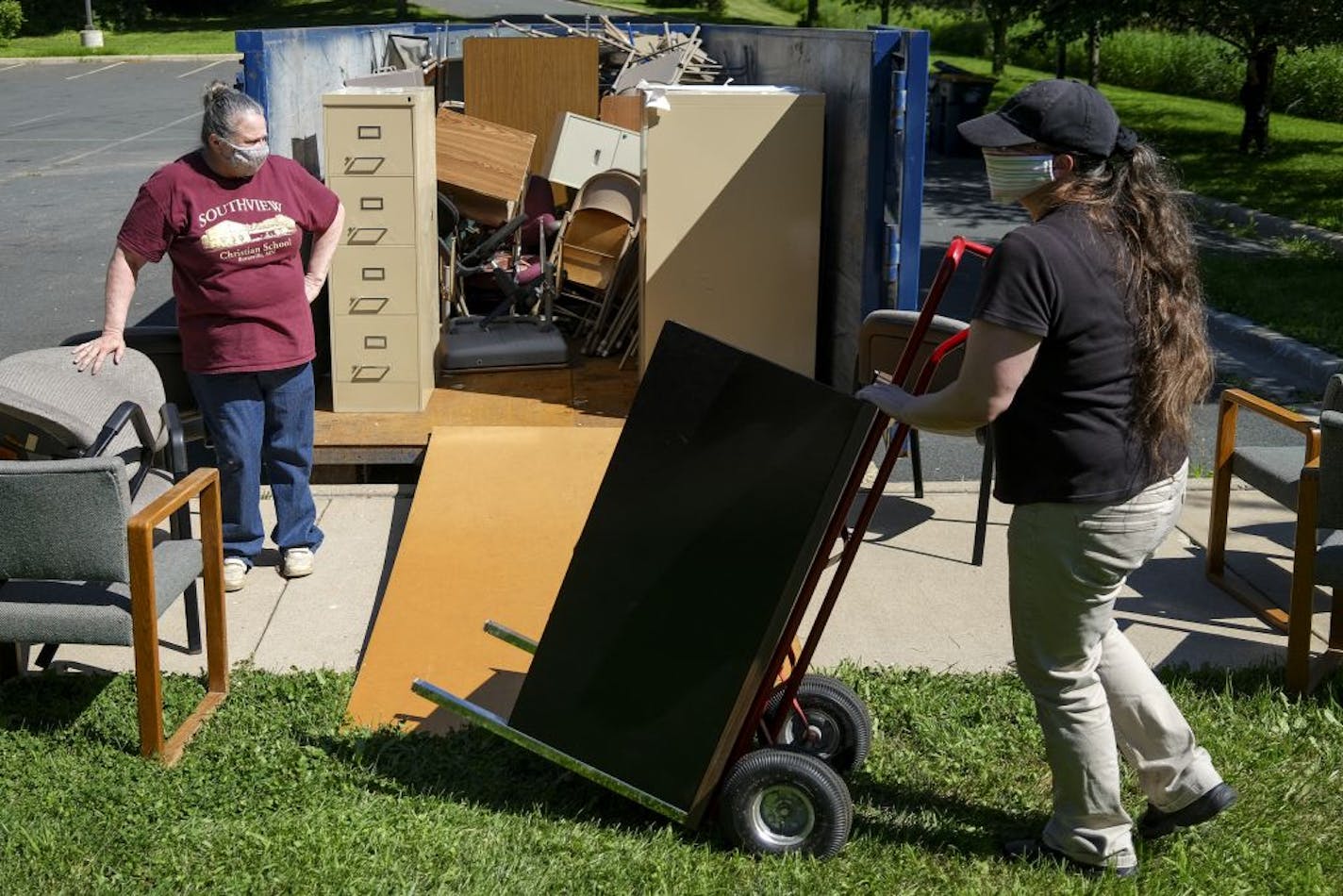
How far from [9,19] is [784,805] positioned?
145ft

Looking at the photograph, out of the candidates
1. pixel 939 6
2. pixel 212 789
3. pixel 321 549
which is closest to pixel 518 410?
pixel 321 549

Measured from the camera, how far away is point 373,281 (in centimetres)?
754

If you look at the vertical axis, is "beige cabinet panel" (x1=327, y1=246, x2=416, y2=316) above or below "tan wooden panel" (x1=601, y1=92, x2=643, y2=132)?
below

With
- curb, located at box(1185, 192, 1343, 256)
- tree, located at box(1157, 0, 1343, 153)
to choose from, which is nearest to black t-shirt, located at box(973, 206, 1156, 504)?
curb, located at box(1185, 192, 1343, 256)

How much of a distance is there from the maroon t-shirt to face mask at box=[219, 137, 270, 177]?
0.13m

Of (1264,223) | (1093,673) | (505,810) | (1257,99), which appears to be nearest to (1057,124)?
(1093,673)

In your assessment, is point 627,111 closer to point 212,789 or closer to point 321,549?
point 321,549

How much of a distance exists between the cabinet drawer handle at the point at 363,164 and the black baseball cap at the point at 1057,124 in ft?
14.9

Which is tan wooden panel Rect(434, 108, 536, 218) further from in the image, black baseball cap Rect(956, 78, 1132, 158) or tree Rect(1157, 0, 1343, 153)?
tree Rect(1157, 0, 1343, 153)

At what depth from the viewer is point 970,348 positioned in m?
3.32

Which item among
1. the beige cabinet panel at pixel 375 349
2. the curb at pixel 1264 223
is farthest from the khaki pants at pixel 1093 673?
the curb at pixel 1264 223

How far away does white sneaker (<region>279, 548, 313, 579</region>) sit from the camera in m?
5.90

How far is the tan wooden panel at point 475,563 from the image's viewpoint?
4.85 metres

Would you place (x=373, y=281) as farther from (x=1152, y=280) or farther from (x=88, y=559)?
(x=1152, y=280)
